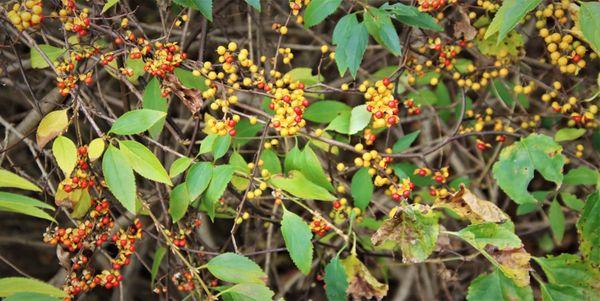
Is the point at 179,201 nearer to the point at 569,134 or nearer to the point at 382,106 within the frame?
the point at 382,106

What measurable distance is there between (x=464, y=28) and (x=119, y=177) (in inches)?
47.2

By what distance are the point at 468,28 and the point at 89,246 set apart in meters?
1.35

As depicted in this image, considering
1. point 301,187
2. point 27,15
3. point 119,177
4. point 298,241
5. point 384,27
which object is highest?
point 27,15

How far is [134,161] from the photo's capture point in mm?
1525

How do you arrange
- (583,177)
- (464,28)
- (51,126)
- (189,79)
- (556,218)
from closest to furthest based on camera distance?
1. (51,126)
2. (189,79)
3. (464,28)
4. (583,177)
5. (556,218)

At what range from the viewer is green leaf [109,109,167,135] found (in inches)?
59.1

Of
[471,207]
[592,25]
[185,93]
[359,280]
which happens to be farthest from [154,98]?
[592,25]

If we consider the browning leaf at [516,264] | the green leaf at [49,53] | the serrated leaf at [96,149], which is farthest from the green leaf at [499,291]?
the green leaf at [49,53]

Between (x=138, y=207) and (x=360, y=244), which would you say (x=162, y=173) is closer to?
(x=138, y=207)

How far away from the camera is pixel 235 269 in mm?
1613

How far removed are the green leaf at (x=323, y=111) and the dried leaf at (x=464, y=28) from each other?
444mm

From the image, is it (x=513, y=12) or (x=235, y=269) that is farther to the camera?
A: (x=235, y=269)

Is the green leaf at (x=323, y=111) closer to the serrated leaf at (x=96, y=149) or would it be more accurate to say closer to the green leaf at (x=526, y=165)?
the green leaf at (x=526, y=165)

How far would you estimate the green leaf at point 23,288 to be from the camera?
1298 millimetres
